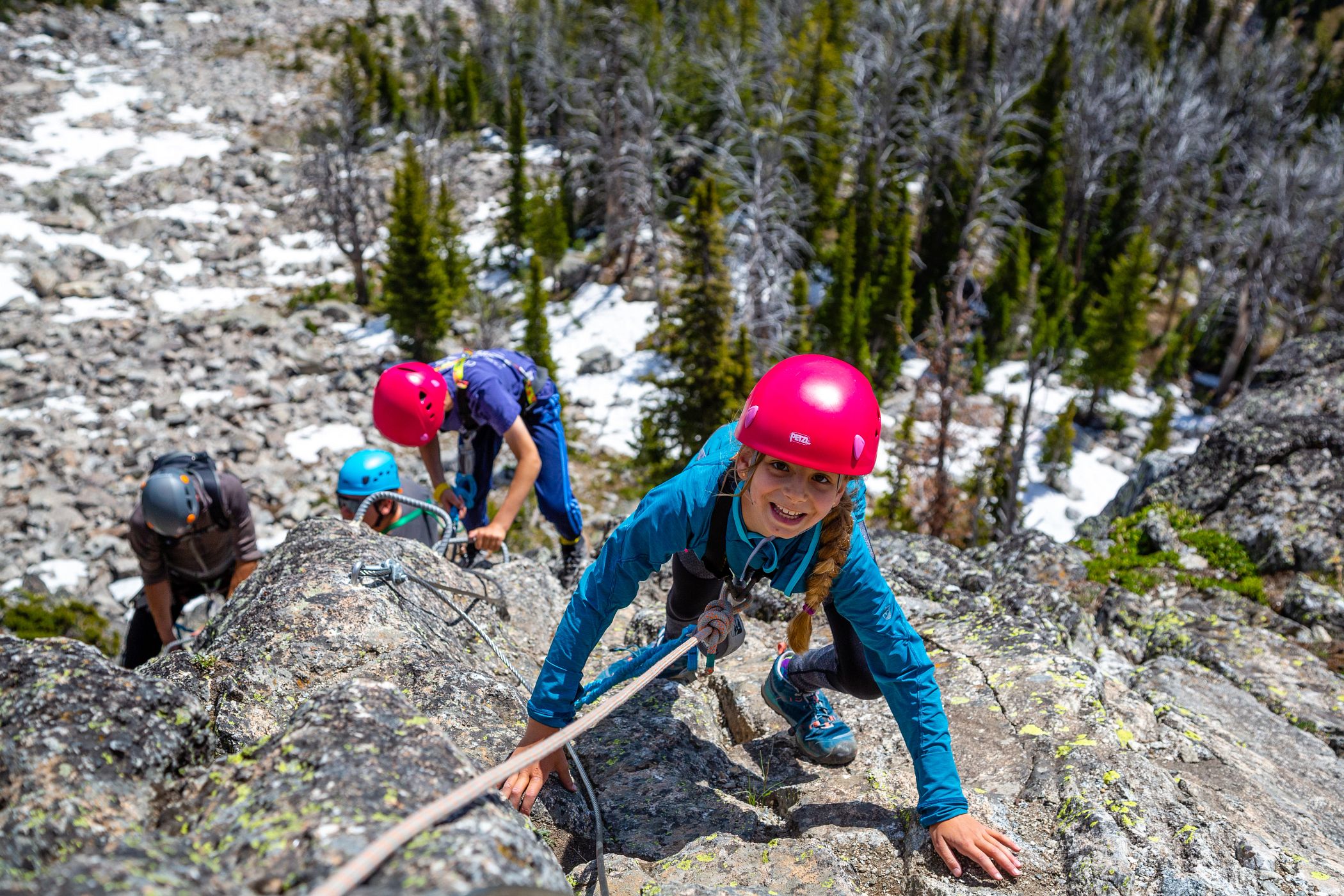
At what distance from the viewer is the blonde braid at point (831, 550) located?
9.34ft

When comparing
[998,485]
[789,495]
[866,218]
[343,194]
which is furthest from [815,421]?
[866,218]

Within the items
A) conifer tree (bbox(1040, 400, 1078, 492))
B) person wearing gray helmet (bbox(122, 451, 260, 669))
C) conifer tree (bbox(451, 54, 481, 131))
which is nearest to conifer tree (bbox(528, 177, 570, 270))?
conifer tree (bbox(451, 54, 481, 131))

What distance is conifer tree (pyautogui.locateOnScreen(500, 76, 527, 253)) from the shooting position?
4019 centimetres

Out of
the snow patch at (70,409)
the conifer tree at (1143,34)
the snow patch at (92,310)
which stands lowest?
the snow patch at (70,409)

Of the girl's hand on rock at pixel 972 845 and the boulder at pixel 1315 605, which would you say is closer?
the girl's hand on rock at pixel 972 845

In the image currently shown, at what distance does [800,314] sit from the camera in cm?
3084

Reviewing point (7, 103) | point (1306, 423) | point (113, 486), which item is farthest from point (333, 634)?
point (7, 103)

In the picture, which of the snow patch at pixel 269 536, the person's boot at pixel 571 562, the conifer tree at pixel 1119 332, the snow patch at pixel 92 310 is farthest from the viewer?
the conifer tree at pixel 1119 332

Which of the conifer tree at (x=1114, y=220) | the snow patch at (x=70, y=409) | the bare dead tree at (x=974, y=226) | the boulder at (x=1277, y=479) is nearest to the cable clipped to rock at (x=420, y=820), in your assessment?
the boulder at (x=1277, y=479)

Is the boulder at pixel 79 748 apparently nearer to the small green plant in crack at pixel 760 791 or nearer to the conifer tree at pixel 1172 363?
the small green plant in crack at pixel 760 791

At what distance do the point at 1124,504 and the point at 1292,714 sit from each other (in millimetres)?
5206

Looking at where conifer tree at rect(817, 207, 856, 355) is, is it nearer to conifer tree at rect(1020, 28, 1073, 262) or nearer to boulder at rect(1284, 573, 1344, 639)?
conifer tree at rect(1020, 28, 1073, 262)

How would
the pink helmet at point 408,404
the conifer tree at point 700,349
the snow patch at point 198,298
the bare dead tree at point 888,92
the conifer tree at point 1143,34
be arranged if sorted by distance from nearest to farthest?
the pink helmet at point 408,404
the conifer tree at point 700,349
the snow patch at point 198,298
the bare dead tree at point 888,92
the conifer tree at point 1143,34

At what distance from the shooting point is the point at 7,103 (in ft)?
165
